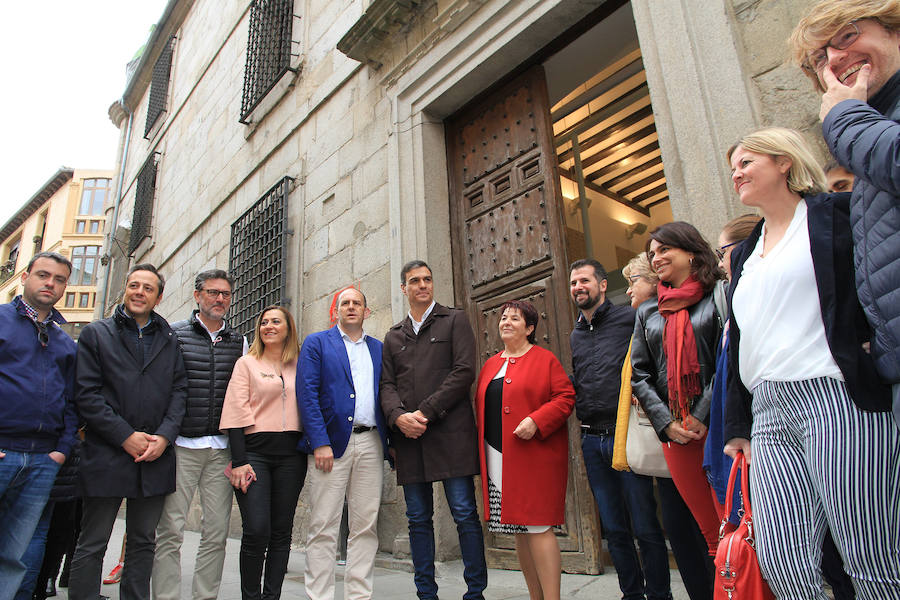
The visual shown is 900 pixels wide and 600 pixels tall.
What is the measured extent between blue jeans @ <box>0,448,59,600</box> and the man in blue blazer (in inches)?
49.2

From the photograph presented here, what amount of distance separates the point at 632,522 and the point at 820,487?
1.28 m

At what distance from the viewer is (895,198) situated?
125 cm

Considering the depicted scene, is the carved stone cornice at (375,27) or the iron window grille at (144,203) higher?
the iron window grille at (144,203)

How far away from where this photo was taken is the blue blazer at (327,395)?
3016 millimetres

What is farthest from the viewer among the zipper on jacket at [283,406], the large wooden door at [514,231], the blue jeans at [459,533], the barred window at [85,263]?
the barred window at [85,263]

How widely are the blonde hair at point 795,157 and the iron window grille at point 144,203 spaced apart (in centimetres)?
1196

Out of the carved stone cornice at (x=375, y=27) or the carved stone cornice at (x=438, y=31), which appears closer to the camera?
the carved stone cornice at (x=438, y=31)

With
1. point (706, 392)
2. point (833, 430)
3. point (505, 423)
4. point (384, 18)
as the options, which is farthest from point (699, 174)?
point (384, 18)

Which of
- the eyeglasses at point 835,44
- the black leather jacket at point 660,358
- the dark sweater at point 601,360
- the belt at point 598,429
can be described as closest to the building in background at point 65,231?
the dark sweater at point 601,360

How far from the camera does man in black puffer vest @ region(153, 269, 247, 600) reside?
2.88m

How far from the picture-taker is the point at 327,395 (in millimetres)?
3133

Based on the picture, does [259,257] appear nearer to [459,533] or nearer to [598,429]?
[459,533]

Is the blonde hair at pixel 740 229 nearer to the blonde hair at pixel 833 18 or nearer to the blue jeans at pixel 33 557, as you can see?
the blonde hair at pixel 833 18

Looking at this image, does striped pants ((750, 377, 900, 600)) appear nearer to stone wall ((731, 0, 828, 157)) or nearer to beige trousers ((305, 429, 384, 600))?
stone wall ((731, 0, 828, 157))
